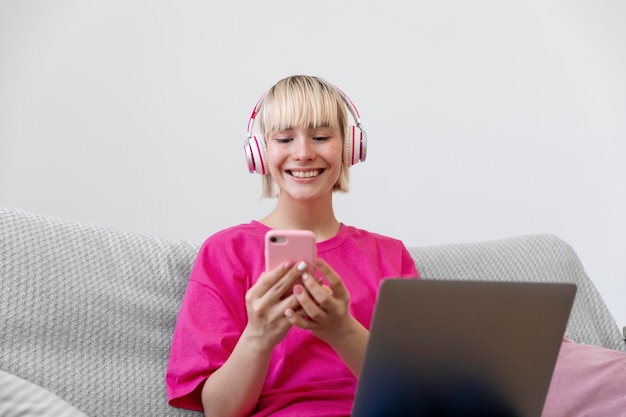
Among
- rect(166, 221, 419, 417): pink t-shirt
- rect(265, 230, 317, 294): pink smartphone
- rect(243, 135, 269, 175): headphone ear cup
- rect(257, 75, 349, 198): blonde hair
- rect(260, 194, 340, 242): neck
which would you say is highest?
rect(257, 75, 349, 198): blonde hair

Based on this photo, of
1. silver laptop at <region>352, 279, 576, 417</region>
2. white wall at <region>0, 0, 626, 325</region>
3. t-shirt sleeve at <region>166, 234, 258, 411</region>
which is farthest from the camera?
white wall at <region>0, 0, 626, 325</region>

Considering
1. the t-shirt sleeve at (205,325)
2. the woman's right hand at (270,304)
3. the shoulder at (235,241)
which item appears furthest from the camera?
the shoulder at (235,241)

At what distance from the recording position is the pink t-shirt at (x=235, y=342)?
1.42 m

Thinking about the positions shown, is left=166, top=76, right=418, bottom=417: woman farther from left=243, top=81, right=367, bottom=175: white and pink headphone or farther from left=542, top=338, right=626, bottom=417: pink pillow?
left=542, top=338, right=626, bottom=417: pink pillow

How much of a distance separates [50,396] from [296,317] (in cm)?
37

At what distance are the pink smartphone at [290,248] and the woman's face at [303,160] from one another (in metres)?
0.42

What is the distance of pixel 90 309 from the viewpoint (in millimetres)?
1522

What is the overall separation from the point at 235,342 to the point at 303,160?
1.20 ft

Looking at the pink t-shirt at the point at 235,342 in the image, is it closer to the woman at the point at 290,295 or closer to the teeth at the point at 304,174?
the woman at the point at 290,295

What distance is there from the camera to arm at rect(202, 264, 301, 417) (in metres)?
1.20

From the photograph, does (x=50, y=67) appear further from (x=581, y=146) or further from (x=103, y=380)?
(x=581, y=146)

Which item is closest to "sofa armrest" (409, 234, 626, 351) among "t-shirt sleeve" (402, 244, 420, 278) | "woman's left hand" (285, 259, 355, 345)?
"t-shirt sleeve" (402, 244, 420, 278)

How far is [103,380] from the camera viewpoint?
1.48 meters

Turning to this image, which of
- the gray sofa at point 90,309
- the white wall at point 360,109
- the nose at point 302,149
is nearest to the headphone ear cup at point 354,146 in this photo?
the nose at point 302,149
